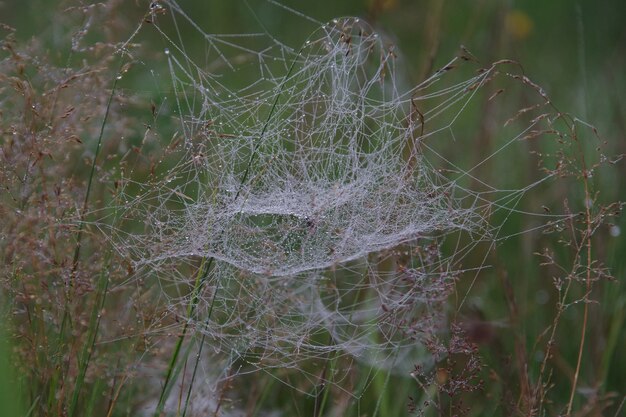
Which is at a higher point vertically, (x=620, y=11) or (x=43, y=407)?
(x=620, y=11)

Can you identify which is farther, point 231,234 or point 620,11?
point 620,11

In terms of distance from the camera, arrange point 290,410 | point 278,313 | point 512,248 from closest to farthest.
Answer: point 278,313, point 290,410, point 512,248

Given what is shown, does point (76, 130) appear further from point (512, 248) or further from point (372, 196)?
point (512, 248)

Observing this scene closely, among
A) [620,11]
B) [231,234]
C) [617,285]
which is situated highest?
[620,11]

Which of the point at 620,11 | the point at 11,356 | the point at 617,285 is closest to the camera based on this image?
the point at 11,356

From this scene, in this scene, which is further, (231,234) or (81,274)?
(231,234)

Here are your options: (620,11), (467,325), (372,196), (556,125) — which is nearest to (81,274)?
(372,196)

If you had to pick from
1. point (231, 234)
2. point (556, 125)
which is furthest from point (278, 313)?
point (556, 125)

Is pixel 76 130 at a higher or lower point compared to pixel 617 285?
higher

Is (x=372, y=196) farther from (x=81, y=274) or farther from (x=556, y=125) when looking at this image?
(x=556, y=125)
